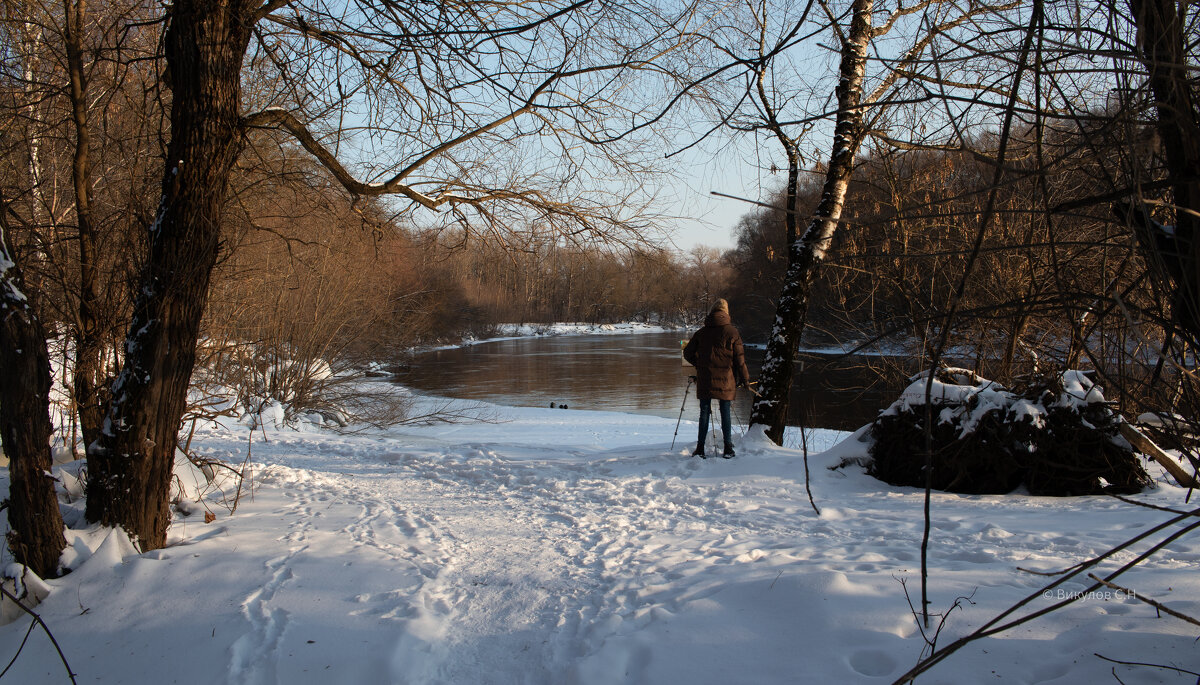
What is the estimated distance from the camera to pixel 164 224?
3.89m

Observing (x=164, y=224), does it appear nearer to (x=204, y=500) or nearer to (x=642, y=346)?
(x=204, y=500)

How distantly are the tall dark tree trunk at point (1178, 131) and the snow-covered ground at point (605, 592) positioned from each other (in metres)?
1.25

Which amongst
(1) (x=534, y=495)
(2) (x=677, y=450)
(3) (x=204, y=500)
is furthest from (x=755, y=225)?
(3) (x=204, y=500)

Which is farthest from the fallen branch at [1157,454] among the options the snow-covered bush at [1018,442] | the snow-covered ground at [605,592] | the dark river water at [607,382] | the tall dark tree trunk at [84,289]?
the tall dark tree trunk at [84,289]

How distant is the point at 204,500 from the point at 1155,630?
569cm

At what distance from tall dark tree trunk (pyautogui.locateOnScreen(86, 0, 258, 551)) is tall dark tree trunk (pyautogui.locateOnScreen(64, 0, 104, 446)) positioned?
1056 mm

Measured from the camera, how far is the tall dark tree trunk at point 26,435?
144 inches

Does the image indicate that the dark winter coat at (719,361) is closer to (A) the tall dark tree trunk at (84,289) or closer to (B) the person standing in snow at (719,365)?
(B) the person standing in snow at (719,365)

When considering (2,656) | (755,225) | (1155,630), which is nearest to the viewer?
(1155,630)

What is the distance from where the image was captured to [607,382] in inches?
989

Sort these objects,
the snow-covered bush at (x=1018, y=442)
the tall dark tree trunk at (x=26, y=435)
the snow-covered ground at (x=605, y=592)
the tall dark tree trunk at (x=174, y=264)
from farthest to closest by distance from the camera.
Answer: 1. the snow-covered bush at (x=1018, y=442)
2. the tall dark tree trunk at (x=174, y=264)
3. the tall dark tree trunk at (x=26, y=435)
4. the snow-covered ground at (x=605, y=592)

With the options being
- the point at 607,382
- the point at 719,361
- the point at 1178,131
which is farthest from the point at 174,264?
the point at 607,382

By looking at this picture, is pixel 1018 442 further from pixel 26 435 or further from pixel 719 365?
pixel 26 435

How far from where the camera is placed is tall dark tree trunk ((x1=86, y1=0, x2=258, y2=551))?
387cm
